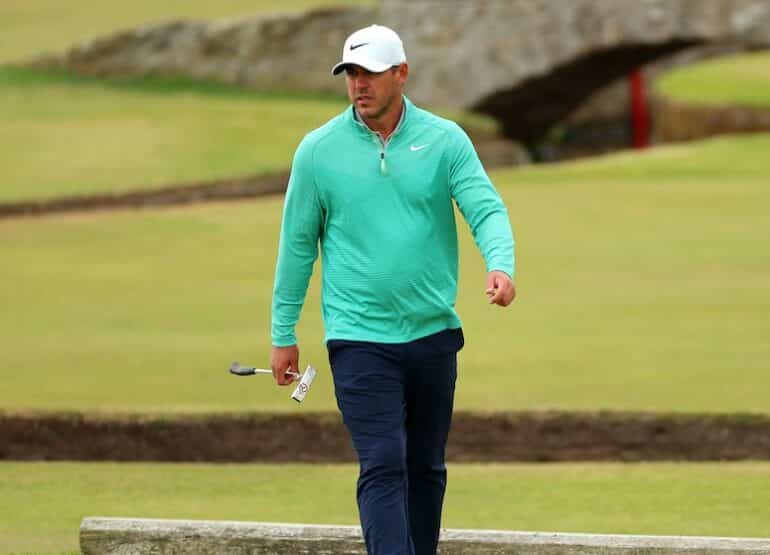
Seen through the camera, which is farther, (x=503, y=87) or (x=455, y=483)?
(x=503, y=87)

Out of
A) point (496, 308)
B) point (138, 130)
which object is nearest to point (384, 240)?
point (496, 308)

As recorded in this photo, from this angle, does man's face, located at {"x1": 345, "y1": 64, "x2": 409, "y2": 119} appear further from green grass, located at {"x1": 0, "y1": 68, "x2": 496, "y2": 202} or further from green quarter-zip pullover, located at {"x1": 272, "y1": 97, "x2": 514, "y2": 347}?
green grass, located at {"x1": 0, "y1": 68, "x2": 496, "y2": 202}

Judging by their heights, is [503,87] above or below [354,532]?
below

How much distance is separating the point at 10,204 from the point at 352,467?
44.2 feet

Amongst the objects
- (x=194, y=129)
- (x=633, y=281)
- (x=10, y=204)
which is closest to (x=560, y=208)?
(x=633, y=281)

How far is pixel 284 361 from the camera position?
6.01 meters

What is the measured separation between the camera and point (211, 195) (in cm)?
2292

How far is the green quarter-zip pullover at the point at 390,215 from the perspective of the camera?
5.77 metres

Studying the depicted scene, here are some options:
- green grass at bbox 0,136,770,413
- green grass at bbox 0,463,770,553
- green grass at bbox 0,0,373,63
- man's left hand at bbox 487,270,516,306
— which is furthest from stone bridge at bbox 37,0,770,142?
man's left hand at bbox 487,270,516,306

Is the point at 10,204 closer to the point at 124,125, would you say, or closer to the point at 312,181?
the point at 124,125

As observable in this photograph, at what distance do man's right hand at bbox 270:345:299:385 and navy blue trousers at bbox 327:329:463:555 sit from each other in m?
0.18

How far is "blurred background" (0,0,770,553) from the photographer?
8.69 meters

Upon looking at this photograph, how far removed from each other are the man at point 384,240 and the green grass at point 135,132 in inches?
663

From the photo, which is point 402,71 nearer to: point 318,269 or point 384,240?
point 384,240
